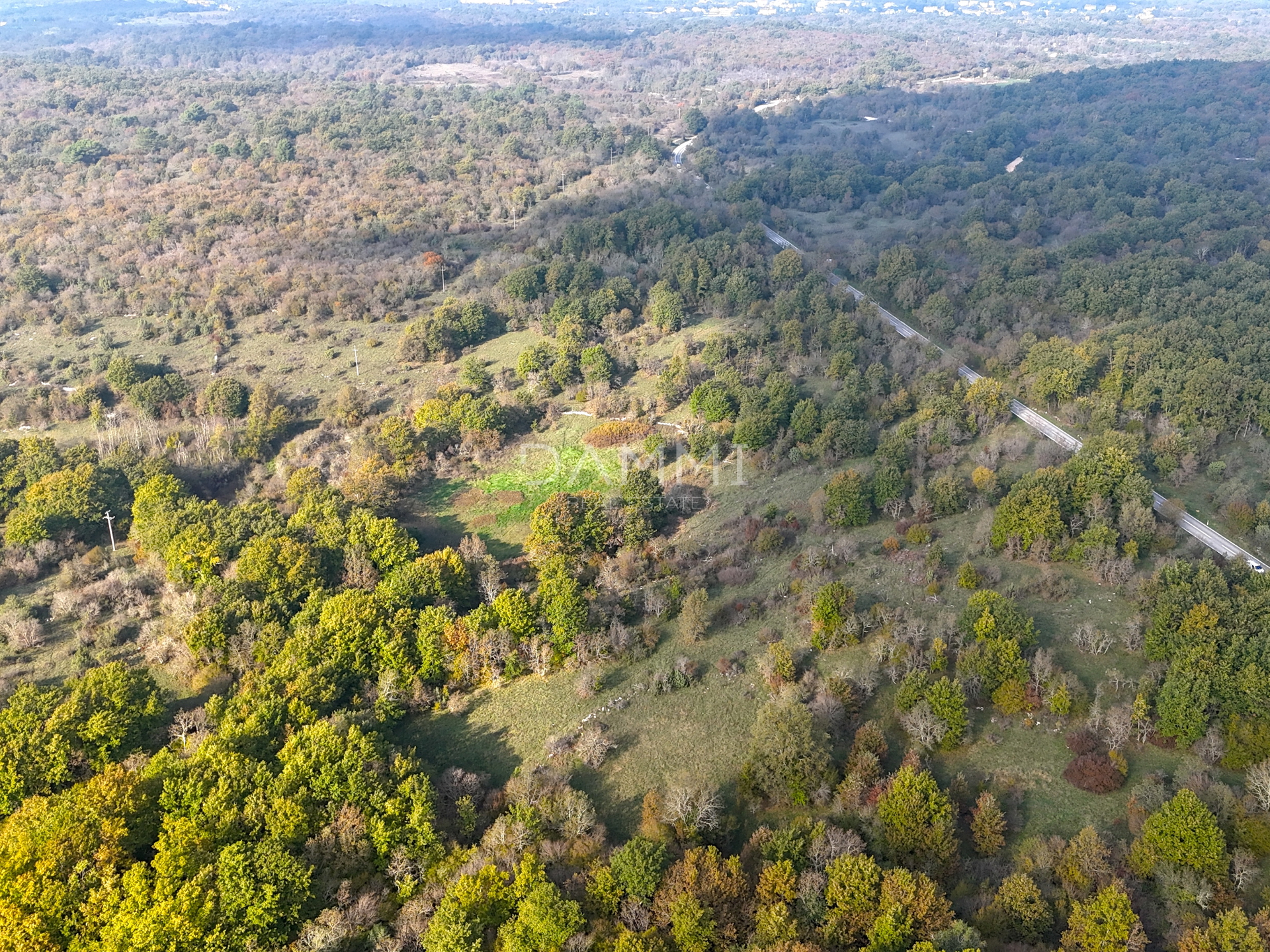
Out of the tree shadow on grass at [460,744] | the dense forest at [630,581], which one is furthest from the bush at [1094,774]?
the tree shadow on grass at [460,744]

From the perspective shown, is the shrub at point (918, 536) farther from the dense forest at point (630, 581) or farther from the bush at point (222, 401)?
the bush at point (222, 401)

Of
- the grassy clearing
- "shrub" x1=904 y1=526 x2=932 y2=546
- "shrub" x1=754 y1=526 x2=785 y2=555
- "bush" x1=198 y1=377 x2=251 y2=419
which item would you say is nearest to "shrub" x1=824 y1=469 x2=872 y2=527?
the grassy clearing

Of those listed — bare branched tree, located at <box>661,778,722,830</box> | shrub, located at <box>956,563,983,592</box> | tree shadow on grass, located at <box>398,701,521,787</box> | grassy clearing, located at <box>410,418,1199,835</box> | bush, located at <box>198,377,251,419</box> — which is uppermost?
bush, located at <box>198,377,251,419</box>

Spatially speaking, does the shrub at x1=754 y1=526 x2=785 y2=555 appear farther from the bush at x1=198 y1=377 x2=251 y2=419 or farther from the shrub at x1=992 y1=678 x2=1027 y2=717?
the bush at x1=198 y1=377 x2=251 y2=419

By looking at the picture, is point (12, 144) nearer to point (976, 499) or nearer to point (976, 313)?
point (976, 313)

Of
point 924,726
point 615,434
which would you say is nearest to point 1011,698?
point 924,726

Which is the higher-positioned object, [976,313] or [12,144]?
[12,144]

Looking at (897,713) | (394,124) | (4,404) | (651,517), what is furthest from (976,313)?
(394,124)
